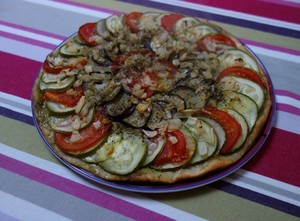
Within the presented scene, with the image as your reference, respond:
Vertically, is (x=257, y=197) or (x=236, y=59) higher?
(x=236, y=59)

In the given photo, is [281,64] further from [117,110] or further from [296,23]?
[117,110]

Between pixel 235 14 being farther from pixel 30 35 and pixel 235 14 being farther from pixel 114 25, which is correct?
pixel 30 35

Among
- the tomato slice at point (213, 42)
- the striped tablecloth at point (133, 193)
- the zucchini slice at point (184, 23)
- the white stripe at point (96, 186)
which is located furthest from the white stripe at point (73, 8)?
the white stripe at point (96, 186)

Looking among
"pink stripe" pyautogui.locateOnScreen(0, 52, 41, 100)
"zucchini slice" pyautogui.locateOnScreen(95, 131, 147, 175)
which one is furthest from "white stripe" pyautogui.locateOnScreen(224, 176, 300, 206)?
"pink stripe" pyautogui.locateOnScreen(0, 52, 41, 100)

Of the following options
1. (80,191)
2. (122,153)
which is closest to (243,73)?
(122,153)

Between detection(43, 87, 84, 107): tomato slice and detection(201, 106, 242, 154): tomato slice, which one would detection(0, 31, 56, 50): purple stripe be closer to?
detection(43, 87, 84, 107): tomato slice

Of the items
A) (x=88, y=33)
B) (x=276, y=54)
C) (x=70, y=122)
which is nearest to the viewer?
(x=70, y=122)

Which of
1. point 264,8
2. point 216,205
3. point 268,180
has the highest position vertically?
point 264,8
